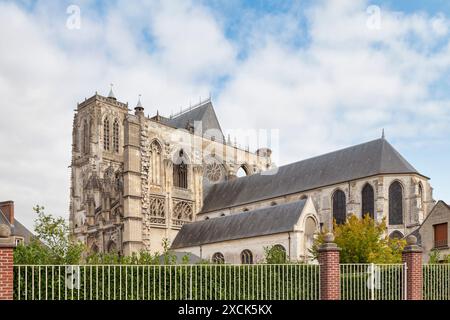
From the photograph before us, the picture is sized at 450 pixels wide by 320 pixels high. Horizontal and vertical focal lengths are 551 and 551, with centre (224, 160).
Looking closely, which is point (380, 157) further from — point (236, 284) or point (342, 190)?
point (236, 284)

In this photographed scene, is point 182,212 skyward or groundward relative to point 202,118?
groundward

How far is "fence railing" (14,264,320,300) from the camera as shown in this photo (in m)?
12.3

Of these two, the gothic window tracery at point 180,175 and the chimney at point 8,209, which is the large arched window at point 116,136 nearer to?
the gothic window tracery at point 180,175

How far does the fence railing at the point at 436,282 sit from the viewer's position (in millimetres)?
15633

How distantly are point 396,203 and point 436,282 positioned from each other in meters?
20.2

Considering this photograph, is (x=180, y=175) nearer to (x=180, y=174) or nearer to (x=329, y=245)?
(x=180, y=174)

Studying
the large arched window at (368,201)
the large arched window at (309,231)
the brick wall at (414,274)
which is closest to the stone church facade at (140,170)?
the large arched window at (309,231)

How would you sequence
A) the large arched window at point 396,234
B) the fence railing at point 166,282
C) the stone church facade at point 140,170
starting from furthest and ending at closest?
1. the stone church facade at point 140,170
2. the large arched window at point 396,234
3. the fence railing at point 166,282

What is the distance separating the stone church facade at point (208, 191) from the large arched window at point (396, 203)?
0.21ft

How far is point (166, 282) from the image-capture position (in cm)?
1358

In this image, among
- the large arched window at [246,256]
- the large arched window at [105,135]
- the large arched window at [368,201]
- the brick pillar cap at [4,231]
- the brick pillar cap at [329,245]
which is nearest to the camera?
the brick pillar cap at [4,231]

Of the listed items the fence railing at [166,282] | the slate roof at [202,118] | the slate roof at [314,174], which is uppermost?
the slate roof at [202,118]

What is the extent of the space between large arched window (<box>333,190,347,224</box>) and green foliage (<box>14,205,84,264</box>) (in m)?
22.7

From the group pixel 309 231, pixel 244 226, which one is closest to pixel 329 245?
pixel 309 231
